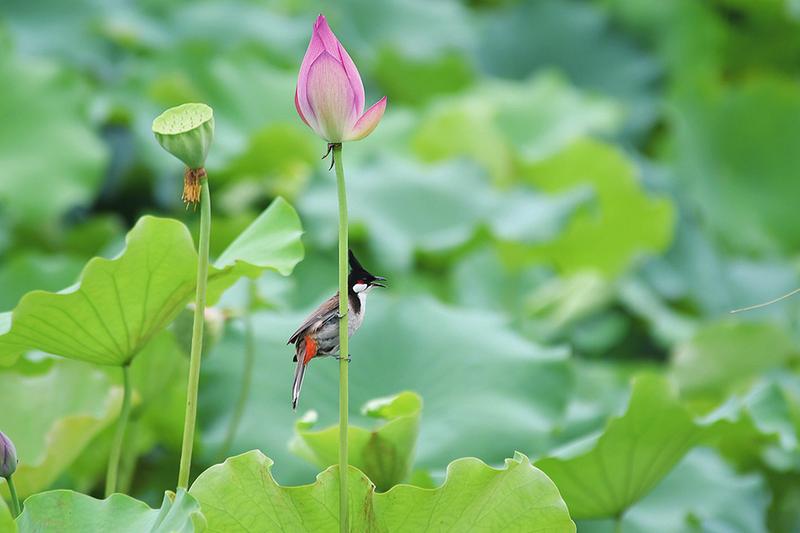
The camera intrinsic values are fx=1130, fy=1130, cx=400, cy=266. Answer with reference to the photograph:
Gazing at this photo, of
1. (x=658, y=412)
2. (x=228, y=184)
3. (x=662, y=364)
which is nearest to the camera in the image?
(x=658, y=412)

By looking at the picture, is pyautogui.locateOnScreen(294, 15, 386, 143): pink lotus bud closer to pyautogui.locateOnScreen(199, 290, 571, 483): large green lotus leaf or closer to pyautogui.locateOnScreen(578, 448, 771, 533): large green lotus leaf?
pyautogui.locateOnScreen(199, 290, 571, 483): large green lotus leaf

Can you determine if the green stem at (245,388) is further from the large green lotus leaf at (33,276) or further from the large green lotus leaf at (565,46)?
the large green lotus leaf at (565,46)

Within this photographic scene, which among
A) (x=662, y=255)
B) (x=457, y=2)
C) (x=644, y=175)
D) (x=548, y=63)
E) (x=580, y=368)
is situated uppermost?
(x=457, y=2)

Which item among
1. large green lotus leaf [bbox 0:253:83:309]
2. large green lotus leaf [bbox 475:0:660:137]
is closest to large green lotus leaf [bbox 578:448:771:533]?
large green lotus leaf [bbox 0:253:83:309]

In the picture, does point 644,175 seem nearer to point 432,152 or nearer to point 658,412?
point 432,152

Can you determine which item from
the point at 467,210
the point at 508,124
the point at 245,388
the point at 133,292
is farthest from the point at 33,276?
the point at 508,124

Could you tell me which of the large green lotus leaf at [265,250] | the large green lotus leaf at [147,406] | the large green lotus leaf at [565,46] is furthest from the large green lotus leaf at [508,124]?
the large green lotus leaf at [265,250]

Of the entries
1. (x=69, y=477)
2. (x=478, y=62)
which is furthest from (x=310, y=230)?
(x=478, y=62)
